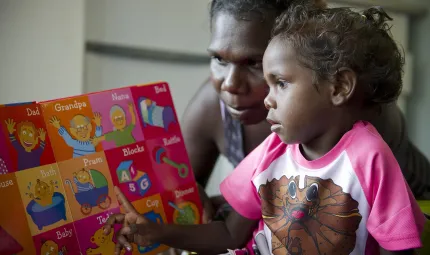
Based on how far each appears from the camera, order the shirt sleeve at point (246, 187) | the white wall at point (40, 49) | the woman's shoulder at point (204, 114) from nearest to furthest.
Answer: the shirt sleeve at point (246, 187), the woman's shoulder at point (204, 114), the white wall at point (40, 49)

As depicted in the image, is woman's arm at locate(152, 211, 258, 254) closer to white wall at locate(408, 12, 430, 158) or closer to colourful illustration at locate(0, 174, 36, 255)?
colourful illustration at locate(0, 174, 36, 255)

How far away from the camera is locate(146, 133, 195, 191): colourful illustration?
3.61 ft

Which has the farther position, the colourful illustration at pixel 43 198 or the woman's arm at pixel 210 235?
the woman's arm at pixel 210 235

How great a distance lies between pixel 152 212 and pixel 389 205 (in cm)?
43

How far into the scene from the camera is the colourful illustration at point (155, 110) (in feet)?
3.59

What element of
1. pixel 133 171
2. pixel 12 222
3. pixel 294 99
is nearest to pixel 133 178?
pixel 133 171

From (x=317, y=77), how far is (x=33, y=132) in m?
0.46

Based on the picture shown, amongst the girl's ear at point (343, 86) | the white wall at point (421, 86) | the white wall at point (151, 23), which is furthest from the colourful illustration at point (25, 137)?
the white wall at point (421, 86)

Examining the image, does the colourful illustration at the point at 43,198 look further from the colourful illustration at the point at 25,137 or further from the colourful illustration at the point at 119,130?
the colourful illustration at the point at 119,130

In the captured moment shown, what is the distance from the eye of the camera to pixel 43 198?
95 cm

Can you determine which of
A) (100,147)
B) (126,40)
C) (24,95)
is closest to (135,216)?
(100,147)

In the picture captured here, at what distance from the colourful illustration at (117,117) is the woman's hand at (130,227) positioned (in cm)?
9

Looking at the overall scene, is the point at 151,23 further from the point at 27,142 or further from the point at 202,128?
the point at 27,142

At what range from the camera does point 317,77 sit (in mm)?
906
